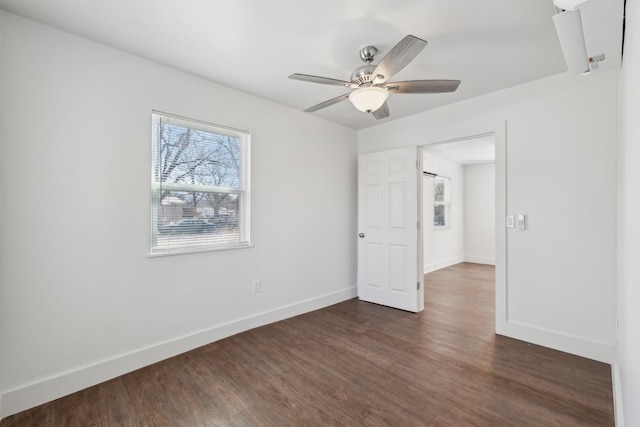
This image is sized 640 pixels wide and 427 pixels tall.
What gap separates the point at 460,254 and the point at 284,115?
573 centimetres

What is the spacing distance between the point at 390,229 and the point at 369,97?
211 centimetres

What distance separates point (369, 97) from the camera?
6.62 ft

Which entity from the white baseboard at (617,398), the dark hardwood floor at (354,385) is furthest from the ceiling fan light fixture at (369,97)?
the white baseboard at (617,398)

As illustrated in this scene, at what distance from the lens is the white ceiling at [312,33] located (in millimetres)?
1775

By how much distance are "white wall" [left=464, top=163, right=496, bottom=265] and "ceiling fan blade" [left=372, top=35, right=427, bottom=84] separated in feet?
19.6

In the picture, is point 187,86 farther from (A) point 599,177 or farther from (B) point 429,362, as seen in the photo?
(A) point 599,177

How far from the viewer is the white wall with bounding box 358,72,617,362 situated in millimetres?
2371

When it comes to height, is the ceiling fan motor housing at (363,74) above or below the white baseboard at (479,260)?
above

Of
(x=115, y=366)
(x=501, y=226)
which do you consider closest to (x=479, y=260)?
(x=501, y=226)

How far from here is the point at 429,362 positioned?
2375mm

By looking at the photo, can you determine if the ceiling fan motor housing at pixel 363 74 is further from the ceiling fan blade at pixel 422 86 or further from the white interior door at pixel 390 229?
the white interior door at pixel 390 229

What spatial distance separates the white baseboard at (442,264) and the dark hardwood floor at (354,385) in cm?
292

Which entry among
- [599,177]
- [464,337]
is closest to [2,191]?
[464,337]

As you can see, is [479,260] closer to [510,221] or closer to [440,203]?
[440,203]
